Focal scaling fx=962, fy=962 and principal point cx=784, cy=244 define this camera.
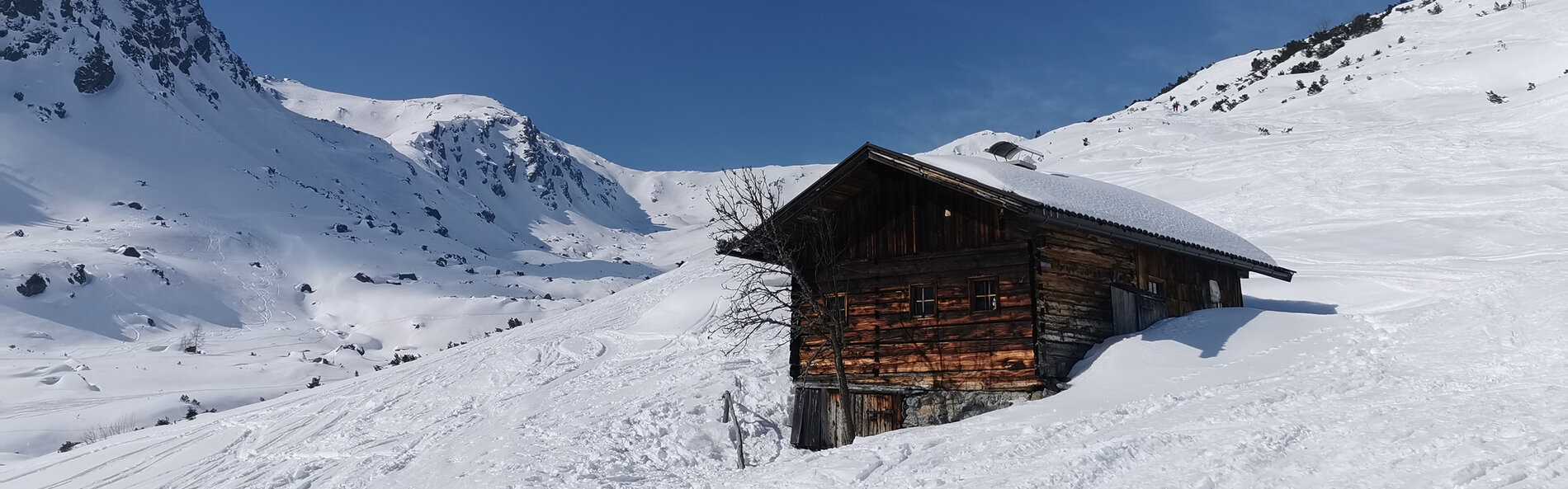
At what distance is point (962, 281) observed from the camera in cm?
1670

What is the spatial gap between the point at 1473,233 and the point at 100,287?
78.2 metres

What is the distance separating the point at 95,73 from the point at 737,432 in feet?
417

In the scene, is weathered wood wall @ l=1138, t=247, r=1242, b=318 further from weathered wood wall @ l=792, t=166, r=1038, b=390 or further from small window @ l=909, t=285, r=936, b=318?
small window @ l=909, t=285, r=936, b=318

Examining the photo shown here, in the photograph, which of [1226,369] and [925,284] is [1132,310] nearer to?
[1226,369]

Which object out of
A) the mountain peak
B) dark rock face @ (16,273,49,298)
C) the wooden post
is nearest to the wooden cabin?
the wooden post

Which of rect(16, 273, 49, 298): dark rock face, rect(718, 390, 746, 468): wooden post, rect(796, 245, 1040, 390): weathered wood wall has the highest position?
rect(16, 273, 49, 298): dark rock face

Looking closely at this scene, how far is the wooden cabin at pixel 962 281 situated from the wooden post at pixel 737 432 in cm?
106

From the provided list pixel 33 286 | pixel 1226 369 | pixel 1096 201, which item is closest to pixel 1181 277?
pixel 1096 201

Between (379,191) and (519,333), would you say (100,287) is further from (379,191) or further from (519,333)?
(379,191)

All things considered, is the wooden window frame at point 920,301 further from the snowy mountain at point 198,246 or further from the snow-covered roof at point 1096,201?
the snowy mountain at point 198,246

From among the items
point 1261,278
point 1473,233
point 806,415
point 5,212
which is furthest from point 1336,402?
point 5,212

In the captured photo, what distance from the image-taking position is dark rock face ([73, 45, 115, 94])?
112 meters

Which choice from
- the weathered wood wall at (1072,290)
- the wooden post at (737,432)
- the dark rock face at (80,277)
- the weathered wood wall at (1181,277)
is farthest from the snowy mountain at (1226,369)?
the dark rock face at (80,277)

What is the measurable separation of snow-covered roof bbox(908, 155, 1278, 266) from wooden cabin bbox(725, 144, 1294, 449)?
0.07 metres
